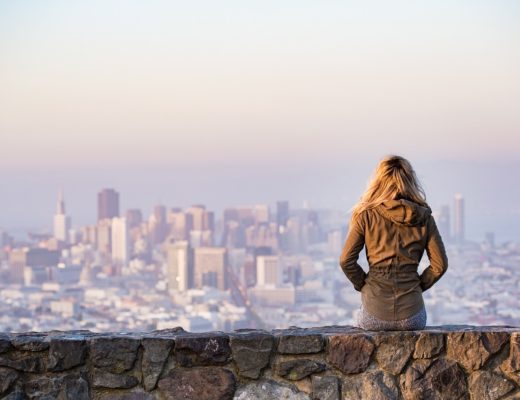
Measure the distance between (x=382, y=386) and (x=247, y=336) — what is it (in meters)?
0.61

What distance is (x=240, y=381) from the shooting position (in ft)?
15.8

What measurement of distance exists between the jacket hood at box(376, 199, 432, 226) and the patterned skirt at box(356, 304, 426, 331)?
1.33 feet

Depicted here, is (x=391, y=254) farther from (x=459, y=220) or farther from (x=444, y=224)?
(x=459, y=220)

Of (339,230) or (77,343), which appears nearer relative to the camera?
(77,343)

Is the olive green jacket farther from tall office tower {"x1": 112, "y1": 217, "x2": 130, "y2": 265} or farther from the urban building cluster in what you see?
tall office tower {"x1": 112, "y1": 217, "x2": 130, "y2": 265}

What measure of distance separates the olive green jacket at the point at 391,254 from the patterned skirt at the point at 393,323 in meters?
0.02

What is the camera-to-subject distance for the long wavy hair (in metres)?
4.87

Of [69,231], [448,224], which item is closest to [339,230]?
[448,224]

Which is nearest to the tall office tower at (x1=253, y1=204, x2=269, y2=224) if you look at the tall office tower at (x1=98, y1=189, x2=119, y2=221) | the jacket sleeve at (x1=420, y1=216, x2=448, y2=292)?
the tall office tower at (x1=98, y1=189, x2=119, y2=221)

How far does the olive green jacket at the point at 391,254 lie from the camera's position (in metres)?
4.86

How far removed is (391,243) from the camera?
4875 mm

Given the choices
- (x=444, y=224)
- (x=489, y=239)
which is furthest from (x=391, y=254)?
(x=489, y=239)

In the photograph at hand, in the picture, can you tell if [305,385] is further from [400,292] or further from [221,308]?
[221,308]

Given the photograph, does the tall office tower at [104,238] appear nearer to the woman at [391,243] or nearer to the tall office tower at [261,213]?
the tall office tower at [261,213]
